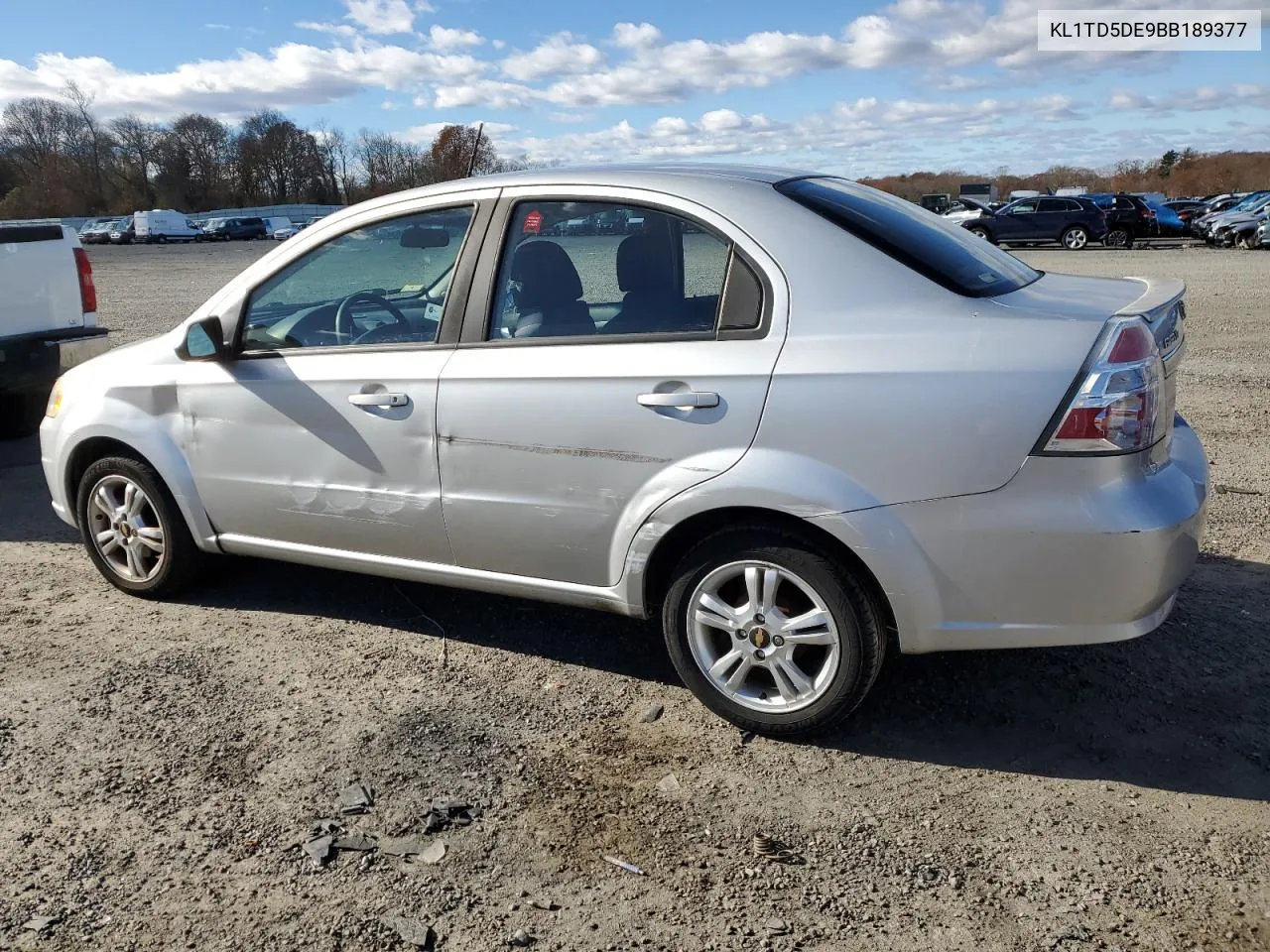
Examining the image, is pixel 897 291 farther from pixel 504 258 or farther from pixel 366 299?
pixel 366 299

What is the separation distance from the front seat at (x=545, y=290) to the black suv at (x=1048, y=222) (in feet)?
100.0

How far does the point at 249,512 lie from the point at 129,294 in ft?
73.2

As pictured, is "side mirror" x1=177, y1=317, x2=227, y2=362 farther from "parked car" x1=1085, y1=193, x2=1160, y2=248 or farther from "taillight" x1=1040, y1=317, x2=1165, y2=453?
"parked car" x1=1085, y1=193, x2=1160, y2=248

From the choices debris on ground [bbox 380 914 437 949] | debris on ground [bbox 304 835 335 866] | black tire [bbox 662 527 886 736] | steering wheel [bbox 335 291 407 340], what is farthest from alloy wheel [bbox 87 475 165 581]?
debris on ground [bbox 380 914 437 949]

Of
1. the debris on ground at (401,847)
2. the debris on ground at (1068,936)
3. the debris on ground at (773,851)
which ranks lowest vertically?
the debris on ground at (1068,936)

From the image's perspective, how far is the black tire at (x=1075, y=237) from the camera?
32013mm

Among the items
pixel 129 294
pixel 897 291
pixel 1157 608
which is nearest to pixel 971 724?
pixel 1157 608

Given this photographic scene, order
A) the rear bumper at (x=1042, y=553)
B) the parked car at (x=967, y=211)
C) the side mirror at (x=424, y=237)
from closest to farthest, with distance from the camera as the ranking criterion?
the rear bumper at (x=1042, y=553) < the side mirror at (x=424, y=237) < the parked car at (x=967, y=211)

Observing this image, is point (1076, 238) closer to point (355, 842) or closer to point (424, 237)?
point (424, 237)

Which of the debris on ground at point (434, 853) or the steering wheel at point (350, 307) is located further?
the steering wheel at point (350, 307)

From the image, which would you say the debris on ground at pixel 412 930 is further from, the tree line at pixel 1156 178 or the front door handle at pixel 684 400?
→ the tree line at pixel 1156 178

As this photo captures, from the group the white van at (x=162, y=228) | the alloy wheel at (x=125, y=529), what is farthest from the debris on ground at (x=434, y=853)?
the white van at (x=162, y=228)

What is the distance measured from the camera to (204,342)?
4.44m

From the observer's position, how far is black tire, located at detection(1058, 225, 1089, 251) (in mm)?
32013
